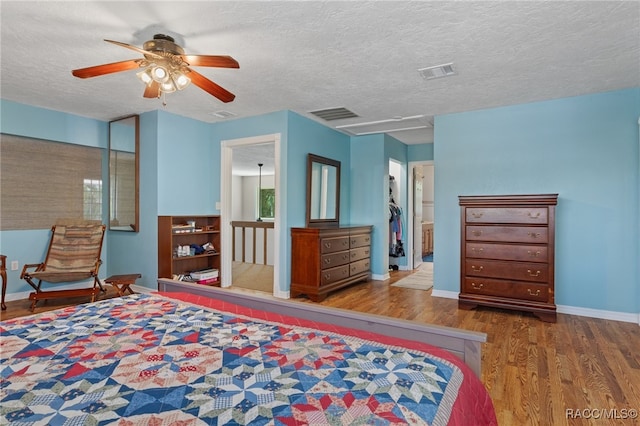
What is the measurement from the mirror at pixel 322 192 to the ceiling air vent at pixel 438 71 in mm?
2030

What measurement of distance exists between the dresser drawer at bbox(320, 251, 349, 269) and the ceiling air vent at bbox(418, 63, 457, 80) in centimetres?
238

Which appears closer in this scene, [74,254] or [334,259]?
[74,254]

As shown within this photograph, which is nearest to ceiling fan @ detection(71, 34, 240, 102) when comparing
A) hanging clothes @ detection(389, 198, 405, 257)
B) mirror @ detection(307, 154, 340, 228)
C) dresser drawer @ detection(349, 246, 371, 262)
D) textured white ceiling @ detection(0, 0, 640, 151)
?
textured white ceiling @ detection(0, 0, 640, 151)

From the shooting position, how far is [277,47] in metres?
2.78

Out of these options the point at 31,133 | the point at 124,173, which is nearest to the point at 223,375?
the point at 124,173

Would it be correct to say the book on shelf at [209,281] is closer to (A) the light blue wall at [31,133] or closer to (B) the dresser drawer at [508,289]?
(A) the light blue wall at [31,133]

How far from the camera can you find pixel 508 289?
3848mm

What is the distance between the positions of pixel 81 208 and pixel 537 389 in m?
5.57

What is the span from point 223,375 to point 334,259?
3642 mm

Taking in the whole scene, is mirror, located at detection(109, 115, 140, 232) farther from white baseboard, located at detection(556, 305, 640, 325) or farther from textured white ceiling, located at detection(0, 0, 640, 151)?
white baseboard, located at detection(556, 305, 640, 325)

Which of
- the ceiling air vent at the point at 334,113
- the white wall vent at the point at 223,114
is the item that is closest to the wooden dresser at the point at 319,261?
the ceiling air vent at the point at 334,113

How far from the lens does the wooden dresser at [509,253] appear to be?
12.0ft

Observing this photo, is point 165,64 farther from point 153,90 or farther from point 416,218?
point 416,218

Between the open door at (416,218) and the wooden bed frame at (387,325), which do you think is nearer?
the wooden bed frame at (387,325)
